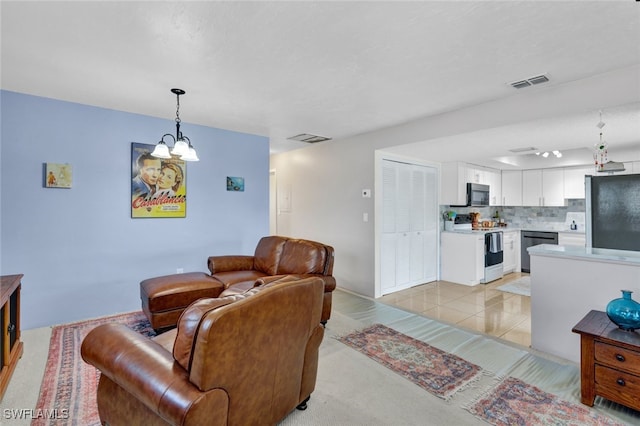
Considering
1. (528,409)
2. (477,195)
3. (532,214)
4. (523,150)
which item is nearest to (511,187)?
(532,214)

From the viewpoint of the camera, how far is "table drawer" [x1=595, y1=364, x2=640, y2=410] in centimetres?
184

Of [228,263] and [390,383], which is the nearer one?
[390,383]

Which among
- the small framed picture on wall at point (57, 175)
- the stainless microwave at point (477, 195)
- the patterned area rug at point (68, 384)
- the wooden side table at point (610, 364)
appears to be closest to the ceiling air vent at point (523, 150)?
the stainless microwave at point (477, 195)

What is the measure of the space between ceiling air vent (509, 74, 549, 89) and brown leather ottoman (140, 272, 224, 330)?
3.35 meters

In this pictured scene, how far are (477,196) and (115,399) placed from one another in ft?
19.4

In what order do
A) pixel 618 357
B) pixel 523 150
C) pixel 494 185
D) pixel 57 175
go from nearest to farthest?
pixel 618 357, pixel 57 175, pixel 523 150, pixel 494 185

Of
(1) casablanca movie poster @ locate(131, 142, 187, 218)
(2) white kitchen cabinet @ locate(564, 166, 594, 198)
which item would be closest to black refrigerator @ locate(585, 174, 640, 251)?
(2) white kitchen cabinet @ locate(564, 166, 594, 198)

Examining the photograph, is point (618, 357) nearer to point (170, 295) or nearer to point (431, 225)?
point (170, 295)

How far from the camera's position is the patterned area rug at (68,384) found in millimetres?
1855

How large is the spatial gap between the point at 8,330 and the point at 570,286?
4.42 metres

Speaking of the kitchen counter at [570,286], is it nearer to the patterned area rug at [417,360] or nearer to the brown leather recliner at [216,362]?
the patterned area rug at [417,360]

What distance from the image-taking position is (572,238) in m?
5.50

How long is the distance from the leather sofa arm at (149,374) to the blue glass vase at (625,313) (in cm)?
247

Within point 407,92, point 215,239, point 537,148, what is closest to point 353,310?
point 215,239
